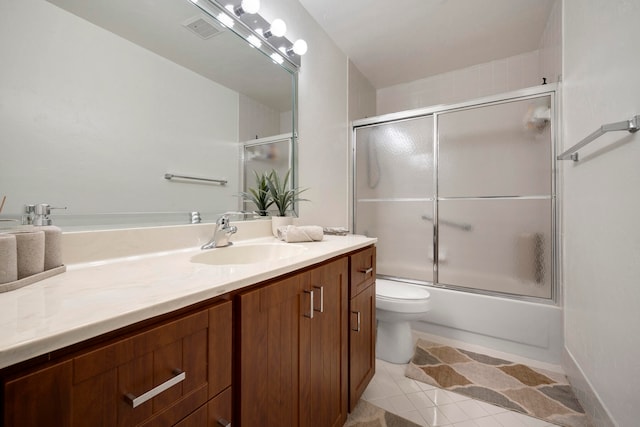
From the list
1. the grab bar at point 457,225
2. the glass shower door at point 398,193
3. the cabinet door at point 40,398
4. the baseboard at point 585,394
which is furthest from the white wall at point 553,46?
the cabinet door at point 40,398

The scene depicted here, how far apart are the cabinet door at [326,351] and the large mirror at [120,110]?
61cm

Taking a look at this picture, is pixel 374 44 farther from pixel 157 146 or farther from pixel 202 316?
pixel 202 316

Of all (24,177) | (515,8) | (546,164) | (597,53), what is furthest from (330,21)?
(24,177)

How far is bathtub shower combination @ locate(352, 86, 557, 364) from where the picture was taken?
69.1 inches

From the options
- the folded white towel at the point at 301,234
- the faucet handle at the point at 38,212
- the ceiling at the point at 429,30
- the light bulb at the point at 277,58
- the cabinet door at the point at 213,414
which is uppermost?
the ceiling at the point at 429,30

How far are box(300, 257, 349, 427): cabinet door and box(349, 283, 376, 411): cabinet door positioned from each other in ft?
0.19

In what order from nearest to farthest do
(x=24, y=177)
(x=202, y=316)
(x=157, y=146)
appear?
(x=202, y=316)
(x=24, y=177)
(x=157, y=146)

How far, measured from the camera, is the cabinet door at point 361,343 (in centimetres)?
115

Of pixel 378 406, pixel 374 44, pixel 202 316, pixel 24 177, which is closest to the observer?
pixel 202 316

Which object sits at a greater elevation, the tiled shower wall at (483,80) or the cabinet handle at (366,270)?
the tiled shower wall at (483,80)

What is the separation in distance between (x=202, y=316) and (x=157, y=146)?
2.48 ft

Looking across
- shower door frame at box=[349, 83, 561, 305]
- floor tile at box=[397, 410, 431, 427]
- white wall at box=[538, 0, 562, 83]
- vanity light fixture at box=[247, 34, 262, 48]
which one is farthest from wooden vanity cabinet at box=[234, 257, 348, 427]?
white wall at box=[538, 0, 562, 83]

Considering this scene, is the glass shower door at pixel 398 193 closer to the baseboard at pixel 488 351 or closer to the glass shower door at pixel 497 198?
the glass shower door at pixel 497 198

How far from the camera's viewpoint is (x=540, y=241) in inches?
68.7
